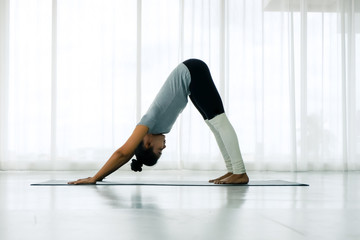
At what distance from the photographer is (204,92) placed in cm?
281

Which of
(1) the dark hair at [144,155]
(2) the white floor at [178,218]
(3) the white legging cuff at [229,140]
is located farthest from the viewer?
(1) the dark hair at [144,155]

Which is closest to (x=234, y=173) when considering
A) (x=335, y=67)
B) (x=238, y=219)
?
(x=238, y=219)

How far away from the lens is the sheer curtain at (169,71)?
519 cm

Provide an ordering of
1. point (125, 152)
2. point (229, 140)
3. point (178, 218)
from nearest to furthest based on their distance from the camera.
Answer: point (178, 218), point (125, 152), point (229, 140)

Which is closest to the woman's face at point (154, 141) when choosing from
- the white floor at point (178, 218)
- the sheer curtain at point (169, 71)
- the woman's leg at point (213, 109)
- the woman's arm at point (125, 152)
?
the woman's arm at point (125, 152)

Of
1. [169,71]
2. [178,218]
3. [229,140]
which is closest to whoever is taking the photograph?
[178,218]

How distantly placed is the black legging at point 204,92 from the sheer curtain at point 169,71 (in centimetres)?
241

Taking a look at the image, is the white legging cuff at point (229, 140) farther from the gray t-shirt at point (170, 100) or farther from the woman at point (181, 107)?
the gray t-shirt at point (170, 100)

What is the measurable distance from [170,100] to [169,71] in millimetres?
2539

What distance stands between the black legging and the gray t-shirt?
4 cm

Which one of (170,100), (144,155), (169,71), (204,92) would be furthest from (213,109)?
(169,71)

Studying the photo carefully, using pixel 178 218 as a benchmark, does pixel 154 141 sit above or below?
above

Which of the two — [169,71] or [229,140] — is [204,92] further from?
[169,71]

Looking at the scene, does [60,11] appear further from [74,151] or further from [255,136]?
[255,136]
